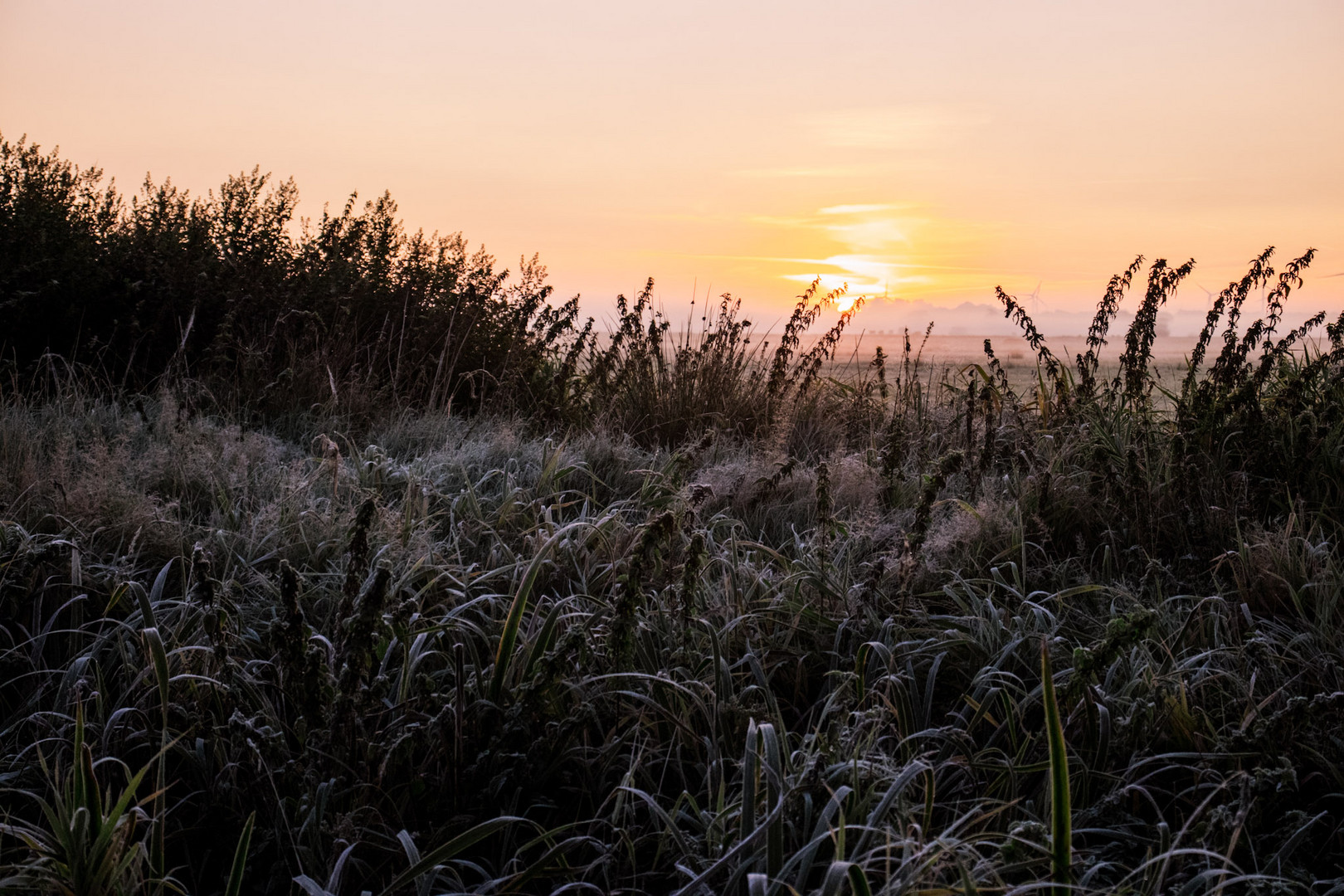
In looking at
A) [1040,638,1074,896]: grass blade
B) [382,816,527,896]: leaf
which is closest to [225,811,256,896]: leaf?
[382,816,527,896]: leaf

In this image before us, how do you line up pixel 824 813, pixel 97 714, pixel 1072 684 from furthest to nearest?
pixel 97 714
pixel 1072 684
pixel 824 813

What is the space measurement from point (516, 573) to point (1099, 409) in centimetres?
318

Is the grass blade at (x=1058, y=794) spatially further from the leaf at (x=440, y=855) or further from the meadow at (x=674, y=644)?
the leaf at (x=440, y=855)

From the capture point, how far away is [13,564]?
8.44 feet

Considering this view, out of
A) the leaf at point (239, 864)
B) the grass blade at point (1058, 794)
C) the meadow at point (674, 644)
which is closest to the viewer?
the grass blade at point (1058, 794)

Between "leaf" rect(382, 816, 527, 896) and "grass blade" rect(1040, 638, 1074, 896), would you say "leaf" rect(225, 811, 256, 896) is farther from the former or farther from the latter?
"grass blade" rect(1040, 638, 1074, 896)

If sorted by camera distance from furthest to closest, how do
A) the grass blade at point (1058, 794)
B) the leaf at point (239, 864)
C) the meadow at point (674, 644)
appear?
1. the meadow at point (674, 644)
2. the leaf at point (239, 864)
3. the grass blade at point (1058, 794)

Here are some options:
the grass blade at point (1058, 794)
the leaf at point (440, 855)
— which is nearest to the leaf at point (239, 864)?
the leaf at point (440, 855)

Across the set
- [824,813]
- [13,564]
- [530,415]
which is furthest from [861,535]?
[530,415]

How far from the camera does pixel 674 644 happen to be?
7.91ft

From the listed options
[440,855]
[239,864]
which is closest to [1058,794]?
[440,855]

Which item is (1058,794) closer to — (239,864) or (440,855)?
(440,855)

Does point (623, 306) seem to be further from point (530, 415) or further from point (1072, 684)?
point (1072, 684)

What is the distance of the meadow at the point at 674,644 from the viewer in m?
1.67
